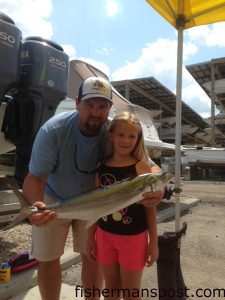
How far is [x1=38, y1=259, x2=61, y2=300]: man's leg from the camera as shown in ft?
9.30

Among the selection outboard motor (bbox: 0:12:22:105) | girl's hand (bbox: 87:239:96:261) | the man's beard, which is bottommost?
girl's hand (bbox: 87:239:96:261)

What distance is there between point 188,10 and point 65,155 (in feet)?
6.27

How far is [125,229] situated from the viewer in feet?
8.41

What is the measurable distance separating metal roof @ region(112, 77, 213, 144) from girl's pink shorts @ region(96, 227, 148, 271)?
31719 mm

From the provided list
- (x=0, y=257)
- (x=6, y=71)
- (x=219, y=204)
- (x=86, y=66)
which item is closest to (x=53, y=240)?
(x=0, y=257)

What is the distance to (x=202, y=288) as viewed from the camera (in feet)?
12.3

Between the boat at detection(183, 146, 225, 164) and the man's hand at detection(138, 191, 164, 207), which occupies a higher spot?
the boat at detection(183, 146, 225, 164)

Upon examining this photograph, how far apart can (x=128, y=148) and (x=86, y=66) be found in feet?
14.7

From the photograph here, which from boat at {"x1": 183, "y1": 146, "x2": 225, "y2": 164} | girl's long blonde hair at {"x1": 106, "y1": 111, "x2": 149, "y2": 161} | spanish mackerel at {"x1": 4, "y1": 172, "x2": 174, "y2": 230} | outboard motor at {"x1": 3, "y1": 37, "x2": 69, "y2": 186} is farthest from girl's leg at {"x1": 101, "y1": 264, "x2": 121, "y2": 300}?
boat at {"x1": 183, "y1": 146, "x2": 225, "y2": 164}

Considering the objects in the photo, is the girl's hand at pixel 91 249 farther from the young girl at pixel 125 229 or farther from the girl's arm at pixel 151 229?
the girl's arm at pixel 151 229

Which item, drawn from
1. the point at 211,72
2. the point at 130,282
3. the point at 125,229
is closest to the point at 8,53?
the point at 125,229

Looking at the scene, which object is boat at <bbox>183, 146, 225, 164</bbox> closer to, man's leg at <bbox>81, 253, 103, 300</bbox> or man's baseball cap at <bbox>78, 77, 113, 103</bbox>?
man's leg at <bbox>81, 253, 103, 300</bbox>

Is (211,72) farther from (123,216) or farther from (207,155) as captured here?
(123,216)

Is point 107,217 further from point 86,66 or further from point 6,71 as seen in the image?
point 86,66
